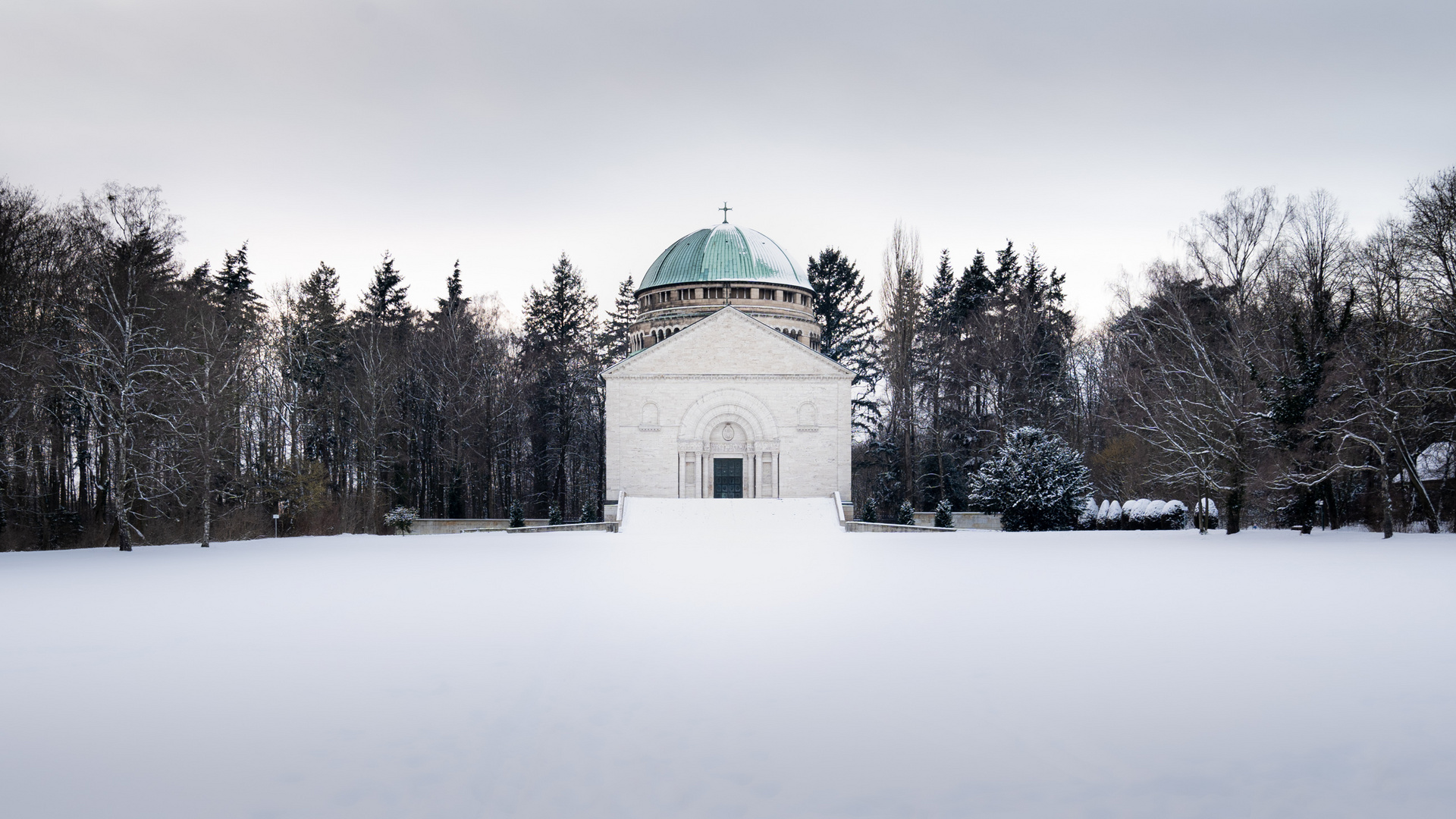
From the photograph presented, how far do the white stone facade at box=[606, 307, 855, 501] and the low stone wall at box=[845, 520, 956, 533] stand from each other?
5.19m

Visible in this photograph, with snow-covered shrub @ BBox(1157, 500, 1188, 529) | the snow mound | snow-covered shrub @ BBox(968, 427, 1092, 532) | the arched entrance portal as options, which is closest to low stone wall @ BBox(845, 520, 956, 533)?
the snow mound

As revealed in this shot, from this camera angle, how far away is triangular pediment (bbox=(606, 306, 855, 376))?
1358 inches

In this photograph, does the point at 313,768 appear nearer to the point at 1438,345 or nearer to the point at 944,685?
the point at 944,685

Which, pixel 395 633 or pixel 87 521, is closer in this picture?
pixel 395 633

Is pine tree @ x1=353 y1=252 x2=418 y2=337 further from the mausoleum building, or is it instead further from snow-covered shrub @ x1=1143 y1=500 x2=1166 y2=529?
snow-covered shrub @ x1=1143 y1=500 x2=1166 y2=529

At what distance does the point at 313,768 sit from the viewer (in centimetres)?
521

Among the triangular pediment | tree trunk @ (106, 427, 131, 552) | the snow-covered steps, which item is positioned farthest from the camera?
the triangular pediment

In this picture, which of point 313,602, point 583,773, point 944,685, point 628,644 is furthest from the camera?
point 313,602

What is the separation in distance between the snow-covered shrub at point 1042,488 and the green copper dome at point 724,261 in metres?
17.8

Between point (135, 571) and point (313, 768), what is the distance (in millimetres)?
13583

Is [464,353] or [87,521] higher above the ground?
[464,353]

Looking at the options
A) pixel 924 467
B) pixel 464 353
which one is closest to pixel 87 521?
pixel 464 353

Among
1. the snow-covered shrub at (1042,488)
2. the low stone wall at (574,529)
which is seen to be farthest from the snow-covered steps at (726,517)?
the snow-covered shrub at (1042,488)

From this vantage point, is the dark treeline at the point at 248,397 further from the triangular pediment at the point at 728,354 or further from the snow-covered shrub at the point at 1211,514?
the snow-covered shrub at the point at 1211,514
